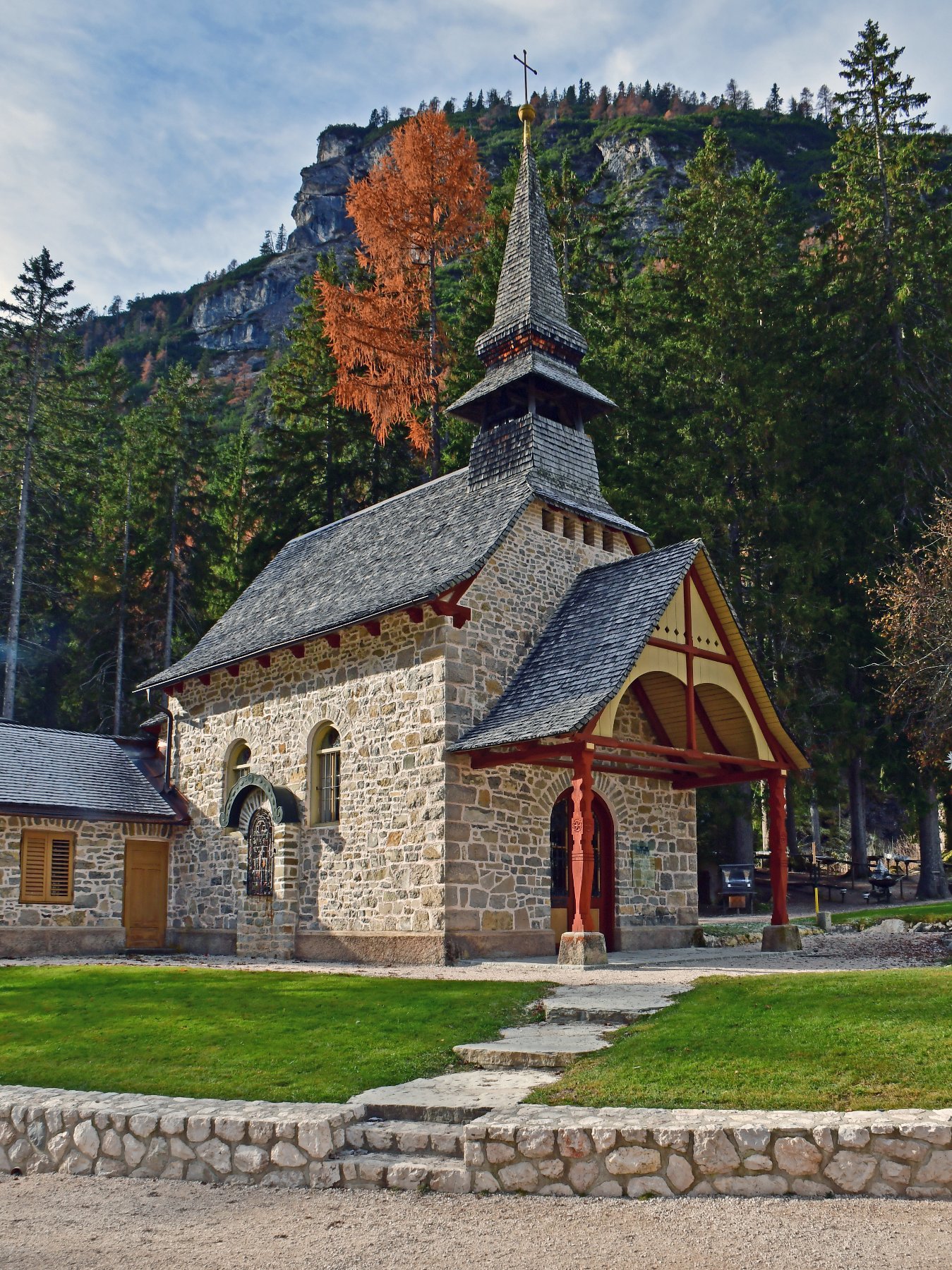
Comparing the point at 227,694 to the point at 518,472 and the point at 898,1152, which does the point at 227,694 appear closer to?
the point at 518,472

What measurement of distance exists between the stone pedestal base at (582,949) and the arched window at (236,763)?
8.73 m

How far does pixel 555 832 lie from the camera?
17.5 meters

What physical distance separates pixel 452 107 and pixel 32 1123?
171 m

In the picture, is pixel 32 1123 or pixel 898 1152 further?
pixel 32 1123

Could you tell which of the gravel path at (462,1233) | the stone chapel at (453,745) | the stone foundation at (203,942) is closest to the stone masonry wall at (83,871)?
the stone chapel at (453,745)

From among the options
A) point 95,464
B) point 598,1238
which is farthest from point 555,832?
point 95,464

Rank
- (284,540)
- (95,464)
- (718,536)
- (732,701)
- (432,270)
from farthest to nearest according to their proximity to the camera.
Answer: (95,464), (284,540), (432,270), (718,536), (732,701)

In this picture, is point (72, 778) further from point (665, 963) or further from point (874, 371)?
point (874, 371)

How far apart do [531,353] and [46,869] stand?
13.0m

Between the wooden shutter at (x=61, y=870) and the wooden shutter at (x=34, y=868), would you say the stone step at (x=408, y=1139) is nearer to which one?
the wooden shutter at (x=34, y=868)

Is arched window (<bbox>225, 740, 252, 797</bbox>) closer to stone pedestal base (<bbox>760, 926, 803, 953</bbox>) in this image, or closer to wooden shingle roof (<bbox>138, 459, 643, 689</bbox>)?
wooden shingle roof (<bbox>138, 459, 643, 689</bbox>)

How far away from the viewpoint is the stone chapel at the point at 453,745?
52.9ft

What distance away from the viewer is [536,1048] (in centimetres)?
852

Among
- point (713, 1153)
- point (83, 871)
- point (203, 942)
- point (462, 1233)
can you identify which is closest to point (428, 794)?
point (203, 942)
